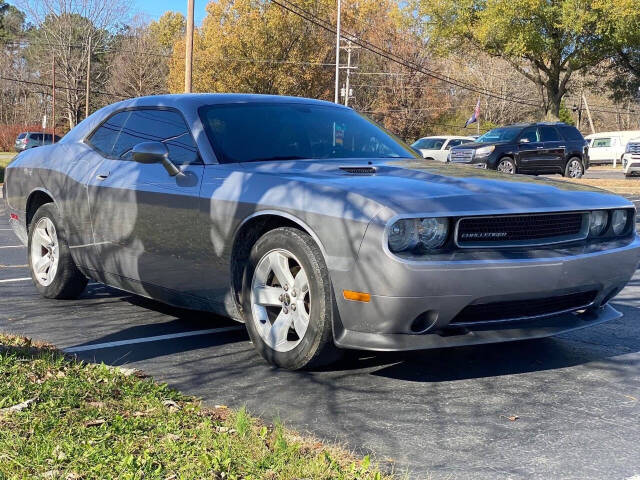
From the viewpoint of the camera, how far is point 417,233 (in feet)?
12.6

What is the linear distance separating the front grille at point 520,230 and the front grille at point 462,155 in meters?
20.5

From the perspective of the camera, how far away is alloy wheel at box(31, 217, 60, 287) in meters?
6.17

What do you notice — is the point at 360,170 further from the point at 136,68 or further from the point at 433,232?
the point at 136,68

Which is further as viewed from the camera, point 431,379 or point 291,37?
point 291,37

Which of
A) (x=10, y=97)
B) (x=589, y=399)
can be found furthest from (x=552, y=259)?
(x=10, y=97)

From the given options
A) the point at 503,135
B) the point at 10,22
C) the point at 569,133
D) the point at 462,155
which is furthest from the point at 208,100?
the point at 10,22

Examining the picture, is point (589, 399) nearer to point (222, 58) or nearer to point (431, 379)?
point (431, 379)

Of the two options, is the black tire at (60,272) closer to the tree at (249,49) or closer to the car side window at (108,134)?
the car side window at (108,134)

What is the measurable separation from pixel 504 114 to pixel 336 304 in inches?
2831

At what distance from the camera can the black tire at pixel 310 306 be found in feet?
13.0

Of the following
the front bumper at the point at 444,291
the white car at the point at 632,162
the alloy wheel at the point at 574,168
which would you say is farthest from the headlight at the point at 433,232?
the white car at the point at 632,162

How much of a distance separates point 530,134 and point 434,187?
21805mm

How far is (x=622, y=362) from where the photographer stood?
14.9 ft

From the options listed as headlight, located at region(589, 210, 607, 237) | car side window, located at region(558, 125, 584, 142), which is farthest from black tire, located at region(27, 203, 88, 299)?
car side window, located at region(558, 125, 584, 142)
